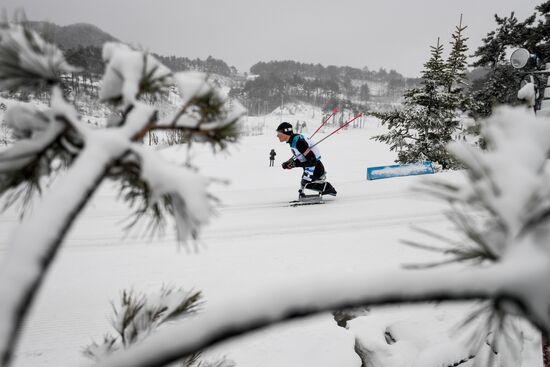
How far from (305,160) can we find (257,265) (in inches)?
122

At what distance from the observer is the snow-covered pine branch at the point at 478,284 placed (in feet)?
1.66

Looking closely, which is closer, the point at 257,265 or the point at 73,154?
the point at 73,154

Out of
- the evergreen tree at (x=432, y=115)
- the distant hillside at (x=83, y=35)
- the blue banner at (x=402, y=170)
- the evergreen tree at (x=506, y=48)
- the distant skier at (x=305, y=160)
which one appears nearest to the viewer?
the distant skier at (x=305, y=160)

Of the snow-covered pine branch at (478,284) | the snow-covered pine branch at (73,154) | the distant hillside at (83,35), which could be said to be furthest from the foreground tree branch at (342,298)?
the distant hillside at (83,35)

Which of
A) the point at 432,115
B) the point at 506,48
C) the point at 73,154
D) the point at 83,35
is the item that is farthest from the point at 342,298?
the point at 83,35

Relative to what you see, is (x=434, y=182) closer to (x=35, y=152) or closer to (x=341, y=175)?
(x=35, y=152)

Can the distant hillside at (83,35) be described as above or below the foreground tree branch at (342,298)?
above

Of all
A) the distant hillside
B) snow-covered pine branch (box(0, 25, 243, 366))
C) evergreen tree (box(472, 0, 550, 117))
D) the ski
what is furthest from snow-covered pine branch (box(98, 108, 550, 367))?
the distant hillside

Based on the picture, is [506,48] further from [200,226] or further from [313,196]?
[200,226]

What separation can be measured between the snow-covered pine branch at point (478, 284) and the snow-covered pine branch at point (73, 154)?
0.27 meters

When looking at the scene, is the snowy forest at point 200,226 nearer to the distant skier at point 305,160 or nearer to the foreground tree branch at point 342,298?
the foreground tree branch at point 342,298

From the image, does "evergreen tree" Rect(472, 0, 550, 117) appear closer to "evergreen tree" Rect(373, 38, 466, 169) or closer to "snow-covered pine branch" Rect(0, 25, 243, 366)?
"evergreen tree" Rect(373, 38, 466, 169)

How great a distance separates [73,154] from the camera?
0.91m

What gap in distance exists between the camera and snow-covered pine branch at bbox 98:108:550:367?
506 mm
